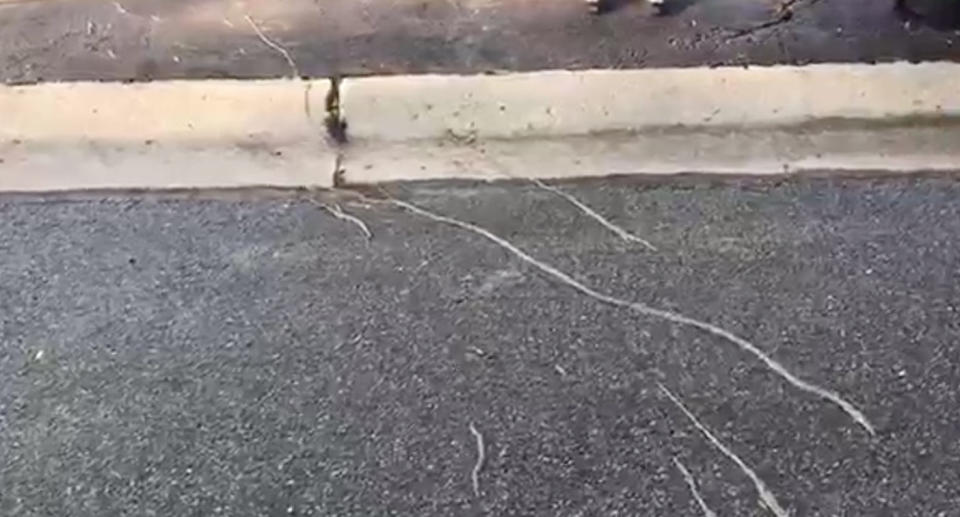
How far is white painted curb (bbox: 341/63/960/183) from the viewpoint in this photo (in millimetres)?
3559

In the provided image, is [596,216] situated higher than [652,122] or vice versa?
[652,122]

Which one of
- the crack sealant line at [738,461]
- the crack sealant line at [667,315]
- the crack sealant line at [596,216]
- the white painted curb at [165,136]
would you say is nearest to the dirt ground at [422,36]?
the white painted curb at [165,136]

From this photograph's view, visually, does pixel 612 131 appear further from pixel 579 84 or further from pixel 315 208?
pixel 315 208

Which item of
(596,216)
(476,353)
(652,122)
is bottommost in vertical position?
(476,353)

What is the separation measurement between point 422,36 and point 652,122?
75 cm

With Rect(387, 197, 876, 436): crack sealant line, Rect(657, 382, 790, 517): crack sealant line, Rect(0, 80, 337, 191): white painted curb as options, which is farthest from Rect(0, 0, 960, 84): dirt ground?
Rect(657, 382, 790, 517): crack sealant line

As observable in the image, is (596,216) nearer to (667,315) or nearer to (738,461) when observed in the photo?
(667,315)

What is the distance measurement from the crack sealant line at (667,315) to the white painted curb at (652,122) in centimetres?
22

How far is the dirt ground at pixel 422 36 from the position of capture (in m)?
3.85

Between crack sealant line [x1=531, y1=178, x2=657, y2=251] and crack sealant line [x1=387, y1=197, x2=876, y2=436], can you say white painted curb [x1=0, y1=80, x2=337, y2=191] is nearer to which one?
crack sealant line [x1=387, y1=197, x2=876, y2=436]

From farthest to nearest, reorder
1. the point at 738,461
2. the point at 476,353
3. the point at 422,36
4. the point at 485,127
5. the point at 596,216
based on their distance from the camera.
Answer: the point at 422,36 → the point at 485,127 → the point at 596,216 → the point at 476,353 → the point at 738,461

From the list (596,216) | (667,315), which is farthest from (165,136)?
(667,315)

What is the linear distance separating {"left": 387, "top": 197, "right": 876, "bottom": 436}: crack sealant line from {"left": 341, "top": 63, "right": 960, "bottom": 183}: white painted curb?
219 millimetres

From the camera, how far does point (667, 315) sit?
3.00 m
